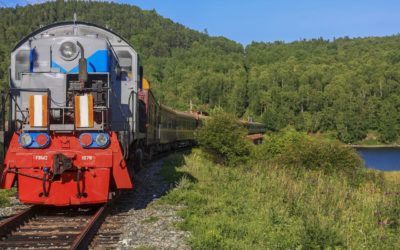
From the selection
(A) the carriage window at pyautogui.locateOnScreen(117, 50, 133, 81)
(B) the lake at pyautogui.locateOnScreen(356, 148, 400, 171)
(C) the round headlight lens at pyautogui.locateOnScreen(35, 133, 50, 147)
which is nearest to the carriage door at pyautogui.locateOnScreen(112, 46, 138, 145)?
(A) the carriage window at pyautogui.locateOnScreen(117, 50, 133, 81)

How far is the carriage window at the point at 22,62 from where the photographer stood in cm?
1089

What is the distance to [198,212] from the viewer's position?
9516 mm

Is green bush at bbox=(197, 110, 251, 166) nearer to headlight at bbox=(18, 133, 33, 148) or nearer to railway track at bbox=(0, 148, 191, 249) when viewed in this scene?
railway track at bbox=(0, 148, 191, 249)

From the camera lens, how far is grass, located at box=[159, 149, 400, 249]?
743 cm

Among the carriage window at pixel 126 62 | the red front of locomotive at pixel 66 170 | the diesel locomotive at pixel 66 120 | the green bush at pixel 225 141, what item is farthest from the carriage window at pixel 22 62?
the green bush at pixel 225 141

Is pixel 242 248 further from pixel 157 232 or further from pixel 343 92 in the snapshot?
pixel 343 92

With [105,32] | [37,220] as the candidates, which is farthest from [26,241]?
[105,32]

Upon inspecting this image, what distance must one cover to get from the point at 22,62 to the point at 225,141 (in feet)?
79.5

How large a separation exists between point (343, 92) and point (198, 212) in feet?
477

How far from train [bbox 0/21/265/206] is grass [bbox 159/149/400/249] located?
1968mm

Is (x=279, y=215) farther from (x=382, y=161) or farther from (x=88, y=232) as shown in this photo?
(x=382, y=161)

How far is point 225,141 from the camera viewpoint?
34250 mm

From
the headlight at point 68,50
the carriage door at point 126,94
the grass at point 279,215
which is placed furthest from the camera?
the carriage door at point 126,94

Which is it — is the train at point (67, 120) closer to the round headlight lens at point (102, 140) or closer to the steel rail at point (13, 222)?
the round headlight lens at point (102, 140)
